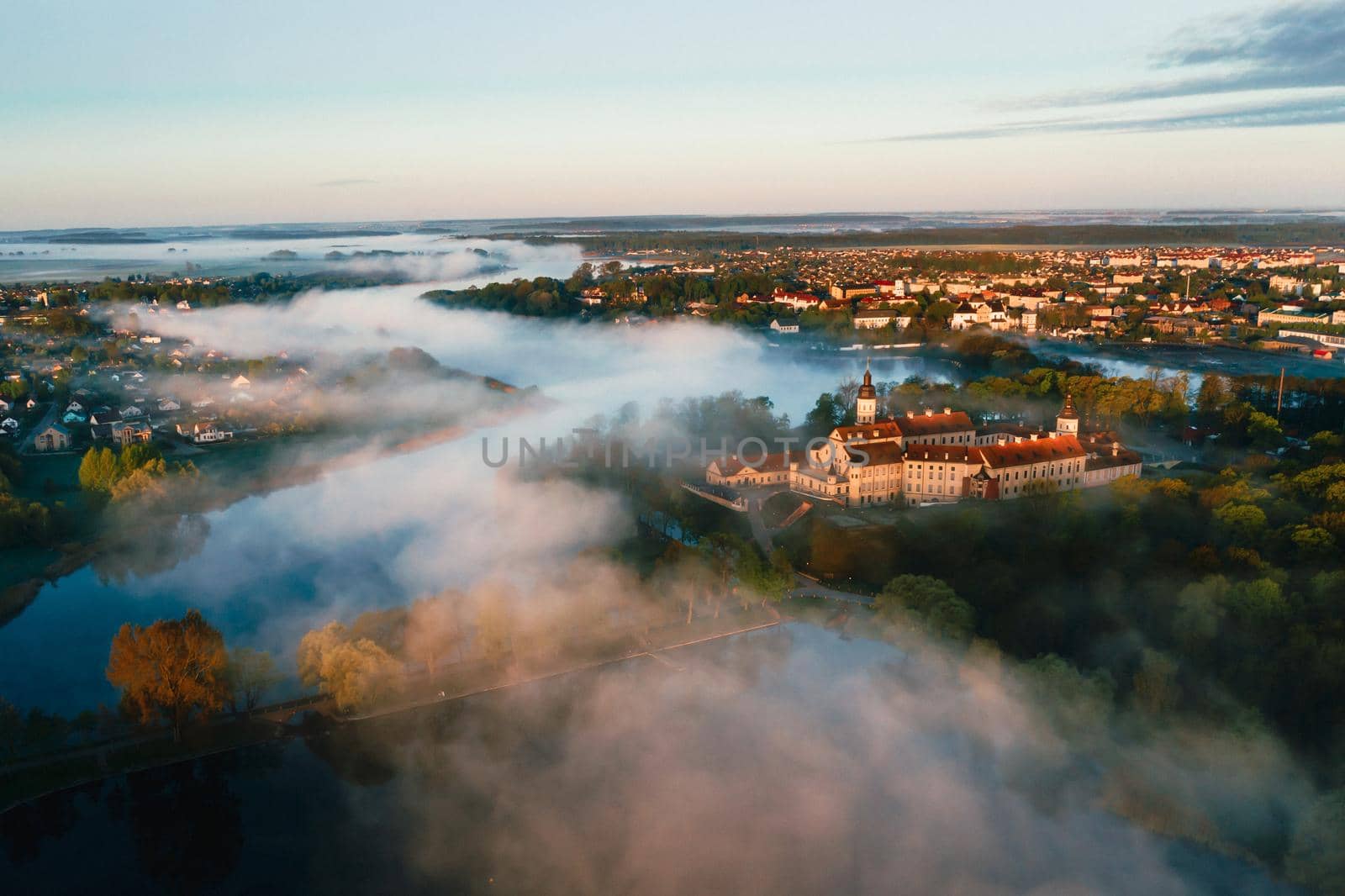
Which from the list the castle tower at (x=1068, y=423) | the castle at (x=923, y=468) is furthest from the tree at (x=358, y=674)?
the castle tower at (x=1068, y=423)

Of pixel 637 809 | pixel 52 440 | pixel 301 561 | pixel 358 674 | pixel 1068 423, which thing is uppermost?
pixel 1068 423

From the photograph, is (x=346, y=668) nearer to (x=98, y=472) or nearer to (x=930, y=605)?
(x=930, y=605)

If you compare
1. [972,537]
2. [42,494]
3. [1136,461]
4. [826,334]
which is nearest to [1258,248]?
[826,334]

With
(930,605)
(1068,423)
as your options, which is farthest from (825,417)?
(930,605)

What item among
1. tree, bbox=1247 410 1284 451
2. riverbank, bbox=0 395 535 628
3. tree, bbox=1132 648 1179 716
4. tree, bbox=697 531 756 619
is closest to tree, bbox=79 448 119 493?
riverbank, bbox=0 395 535 628

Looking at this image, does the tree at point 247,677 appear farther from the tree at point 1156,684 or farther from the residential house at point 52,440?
the residential house at point 52,440
